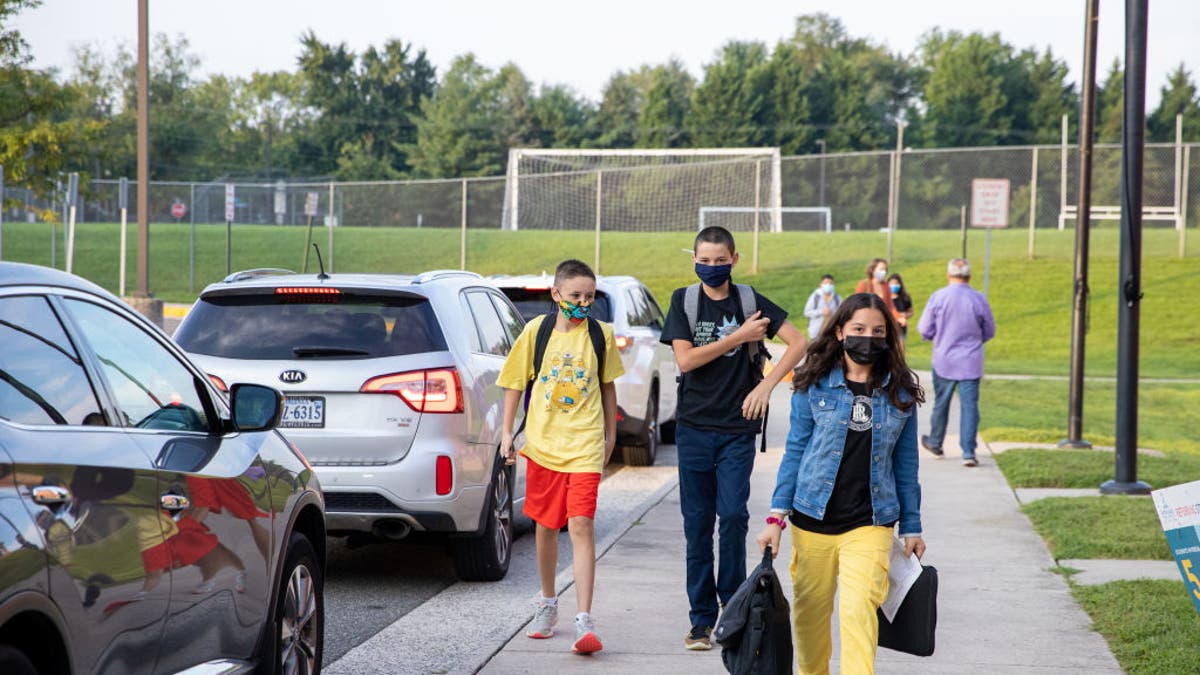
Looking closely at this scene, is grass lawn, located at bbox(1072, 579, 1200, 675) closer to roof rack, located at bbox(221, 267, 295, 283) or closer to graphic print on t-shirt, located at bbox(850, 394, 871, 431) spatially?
graphic print on t-shirt, located at bbox(850, 394, 871, 431)

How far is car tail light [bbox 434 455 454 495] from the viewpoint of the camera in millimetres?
7715

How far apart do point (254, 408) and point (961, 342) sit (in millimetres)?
9894

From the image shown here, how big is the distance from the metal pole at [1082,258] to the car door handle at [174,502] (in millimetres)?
12054

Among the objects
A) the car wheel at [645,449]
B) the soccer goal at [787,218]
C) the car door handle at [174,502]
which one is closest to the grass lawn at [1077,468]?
the car wheel at [645,449]

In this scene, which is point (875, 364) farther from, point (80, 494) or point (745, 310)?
point (80, 494)

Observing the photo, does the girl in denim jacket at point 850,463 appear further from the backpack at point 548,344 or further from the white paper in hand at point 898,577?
the backpack at point 548,344

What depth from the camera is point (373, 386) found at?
25.3 ft

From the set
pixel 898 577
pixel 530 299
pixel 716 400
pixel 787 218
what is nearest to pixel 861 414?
pixel 898 577

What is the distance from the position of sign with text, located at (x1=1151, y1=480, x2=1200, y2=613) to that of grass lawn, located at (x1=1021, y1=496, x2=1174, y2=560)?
11.9ft

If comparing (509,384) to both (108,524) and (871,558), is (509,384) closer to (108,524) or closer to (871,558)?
(871,558)

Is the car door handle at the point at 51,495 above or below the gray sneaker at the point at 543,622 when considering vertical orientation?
above

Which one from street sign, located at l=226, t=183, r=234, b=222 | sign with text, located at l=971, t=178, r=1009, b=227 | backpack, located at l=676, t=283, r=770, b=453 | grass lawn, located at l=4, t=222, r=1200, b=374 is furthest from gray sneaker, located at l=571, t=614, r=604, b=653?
grass lawn, located at l=4, t=222, r=1200, b=374

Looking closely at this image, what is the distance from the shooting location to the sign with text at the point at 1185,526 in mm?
5207

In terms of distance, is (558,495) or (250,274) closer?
(558,495)
